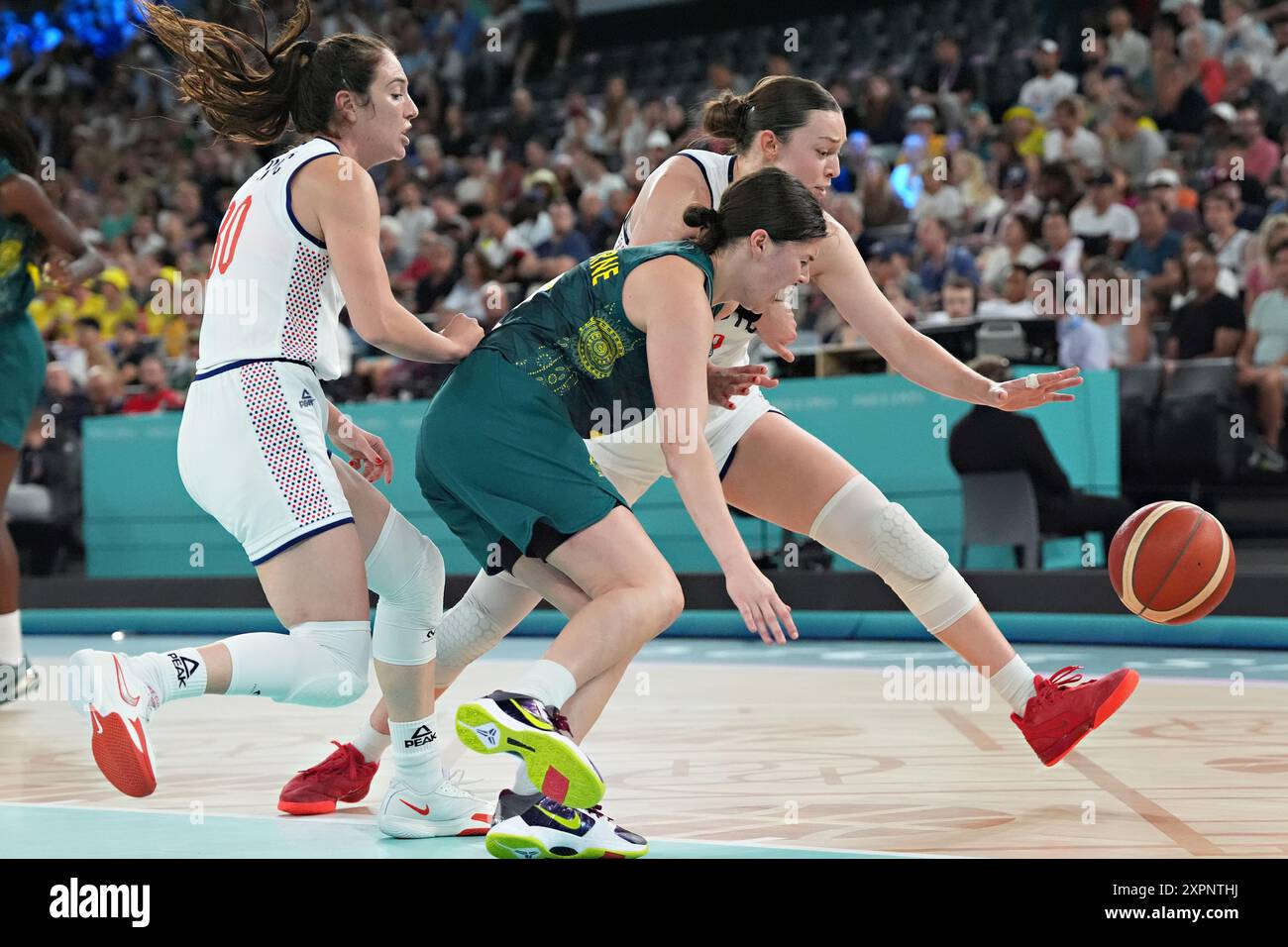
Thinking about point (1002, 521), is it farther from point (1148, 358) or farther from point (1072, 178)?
point (1072, 178)

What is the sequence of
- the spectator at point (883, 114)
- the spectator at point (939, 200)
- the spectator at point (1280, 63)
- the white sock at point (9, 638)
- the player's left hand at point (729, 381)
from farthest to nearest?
1. the spectator at point (883, 114)
2. the spectator at point (939, 200)
3. the spectator at point (1280, 63)
4. the white sock at point (9, 638)
5. the player's left hand at point (729, 381)

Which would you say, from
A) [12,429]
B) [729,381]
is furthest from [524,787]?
[12,429]

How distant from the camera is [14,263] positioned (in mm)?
5688

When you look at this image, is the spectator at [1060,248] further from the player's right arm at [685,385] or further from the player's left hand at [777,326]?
the player's right arm at [685,385]

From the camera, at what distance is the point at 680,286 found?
3.06 metres

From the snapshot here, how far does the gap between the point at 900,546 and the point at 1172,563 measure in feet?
3.14

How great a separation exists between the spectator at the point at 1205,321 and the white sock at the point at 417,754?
19.1 ft

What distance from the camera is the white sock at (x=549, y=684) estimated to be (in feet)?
9.32

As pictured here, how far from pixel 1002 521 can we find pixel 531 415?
16.6 feet

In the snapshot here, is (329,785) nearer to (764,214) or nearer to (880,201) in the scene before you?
(764,214)

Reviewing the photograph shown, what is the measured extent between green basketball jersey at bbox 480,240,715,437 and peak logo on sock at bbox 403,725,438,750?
80 cm

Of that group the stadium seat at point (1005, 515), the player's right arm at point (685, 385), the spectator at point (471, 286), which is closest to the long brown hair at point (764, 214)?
the player's right arm at point (685, 385)

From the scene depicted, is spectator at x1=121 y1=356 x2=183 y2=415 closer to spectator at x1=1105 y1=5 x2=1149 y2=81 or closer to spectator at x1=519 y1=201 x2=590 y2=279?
spectator at x1=519 y1=201 x2=590 y2=279
